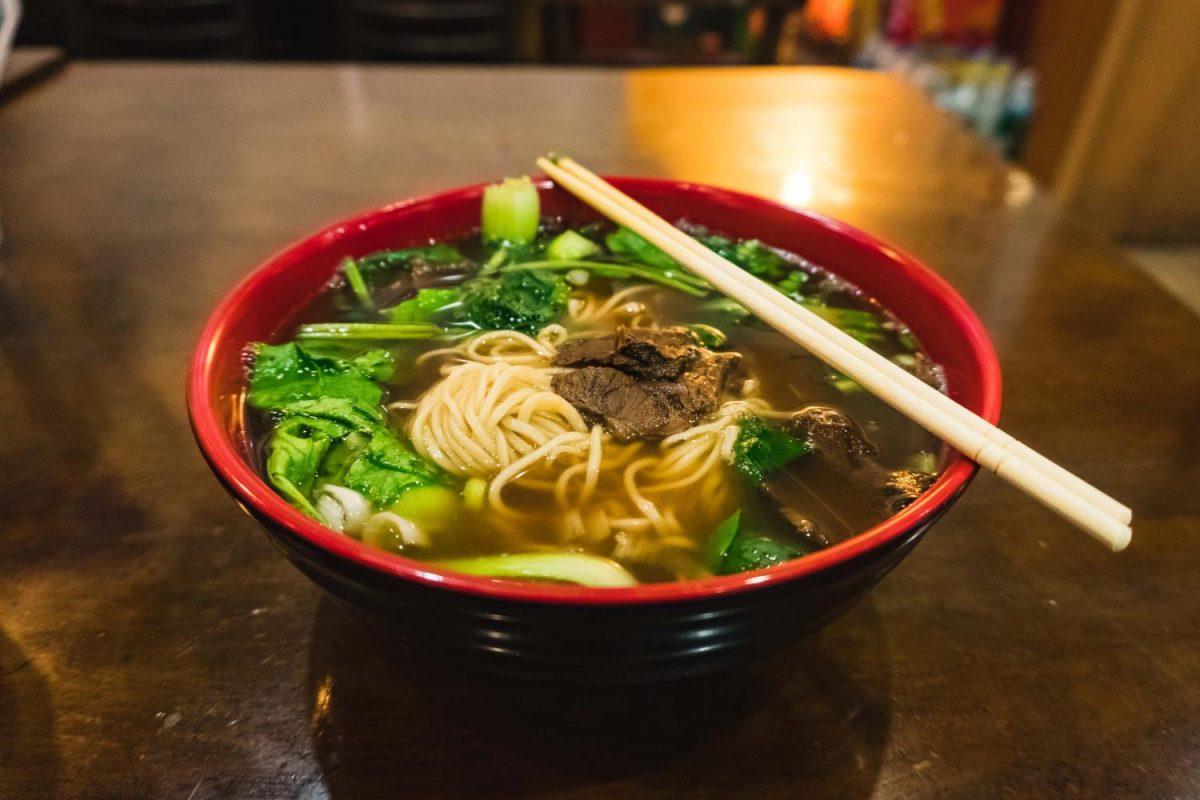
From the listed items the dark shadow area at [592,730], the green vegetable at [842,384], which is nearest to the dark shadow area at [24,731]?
the dark shadow area at [592,730]

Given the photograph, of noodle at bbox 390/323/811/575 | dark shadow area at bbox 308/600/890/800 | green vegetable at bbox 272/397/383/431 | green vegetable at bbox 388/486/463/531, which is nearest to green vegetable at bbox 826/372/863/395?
noodle at bbox 390/323/811/575

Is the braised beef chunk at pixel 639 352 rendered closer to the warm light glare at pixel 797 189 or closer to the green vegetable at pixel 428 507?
the green vegetable at pixel 428 507

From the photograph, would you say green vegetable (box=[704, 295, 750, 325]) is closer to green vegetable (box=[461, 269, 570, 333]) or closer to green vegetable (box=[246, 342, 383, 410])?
green vegetable (box=[461, 269, 570, 333])

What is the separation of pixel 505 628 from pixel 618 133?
2.71m

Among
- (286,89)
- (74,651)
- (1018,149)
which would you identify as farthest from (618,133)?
(1018,149)

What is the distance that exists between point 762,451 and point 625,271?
0.63m

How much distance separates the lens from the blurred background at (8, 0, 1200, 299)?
4953 mm

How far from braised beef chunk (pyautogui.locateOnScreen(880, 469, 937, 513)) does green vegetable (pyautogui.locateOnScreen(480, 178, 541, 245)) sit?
0.96 meters

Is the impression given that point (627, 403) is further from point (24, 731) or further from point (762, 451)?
point (24, 731)

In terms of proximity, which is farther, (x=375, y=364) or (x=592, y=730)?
(x=375, y=364)

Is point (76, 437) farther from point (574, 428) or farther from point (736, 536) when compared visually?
point (736, 536)

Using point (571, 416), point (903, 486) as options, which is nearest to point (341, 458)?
point (571, 416)

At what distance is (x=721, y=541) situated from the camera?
122 cm

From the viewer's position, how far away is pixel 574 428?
4.76ft
